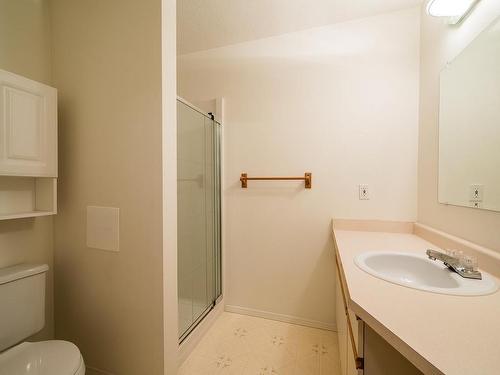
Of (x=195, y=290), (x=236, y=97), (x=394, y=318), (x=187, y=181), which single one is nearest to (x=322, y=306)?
(x=195, y=290)

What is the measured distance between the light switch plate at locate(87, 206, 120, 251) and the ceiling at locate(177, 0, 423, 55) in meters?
1.51

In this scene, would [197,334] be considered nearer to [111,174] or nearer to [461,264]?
[111,174]

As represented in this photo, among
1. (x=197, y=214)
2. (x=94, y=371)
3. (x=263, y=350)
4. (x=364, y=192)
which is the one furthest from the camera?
(x=197, y=214)

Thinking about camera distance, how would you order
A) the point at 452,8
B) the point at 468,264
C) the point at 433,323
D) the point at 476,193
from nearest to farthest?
1. the point at 433,323
2. the point at 468,264
3. the point at 476,193
4. the point at 452,8

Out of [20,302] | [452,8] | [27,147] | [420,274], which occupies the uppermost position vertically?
[452,8]

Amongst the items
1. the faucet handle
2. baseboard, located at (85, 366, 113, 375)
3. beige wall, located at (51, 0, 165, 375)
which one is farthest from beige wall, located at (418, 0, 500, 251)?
baseboard, located at (85, 366, 113, 375)

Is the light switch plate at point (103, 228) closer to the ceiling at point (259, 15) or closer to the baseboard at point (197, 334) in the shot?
the baseboard at point (197, 334)

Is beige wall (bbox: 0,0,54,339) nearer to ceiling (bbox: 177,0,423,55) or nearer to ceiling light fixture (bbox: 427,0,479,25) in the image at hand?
ceiling (bbox: 177,0,423,55)

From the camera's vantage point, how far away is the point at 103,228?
1175mm

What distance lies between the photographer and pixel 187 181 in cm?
159

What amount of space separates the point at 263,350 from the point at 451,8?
90.7 inches

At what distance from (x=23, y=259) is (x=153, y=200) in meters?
0.88

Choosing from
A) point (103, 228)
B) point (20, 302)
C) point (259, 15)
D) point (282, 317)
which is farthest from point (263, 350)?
point (259, 15)

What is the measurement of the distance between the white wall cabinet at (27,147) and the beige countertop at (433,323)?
1526 millimetres
